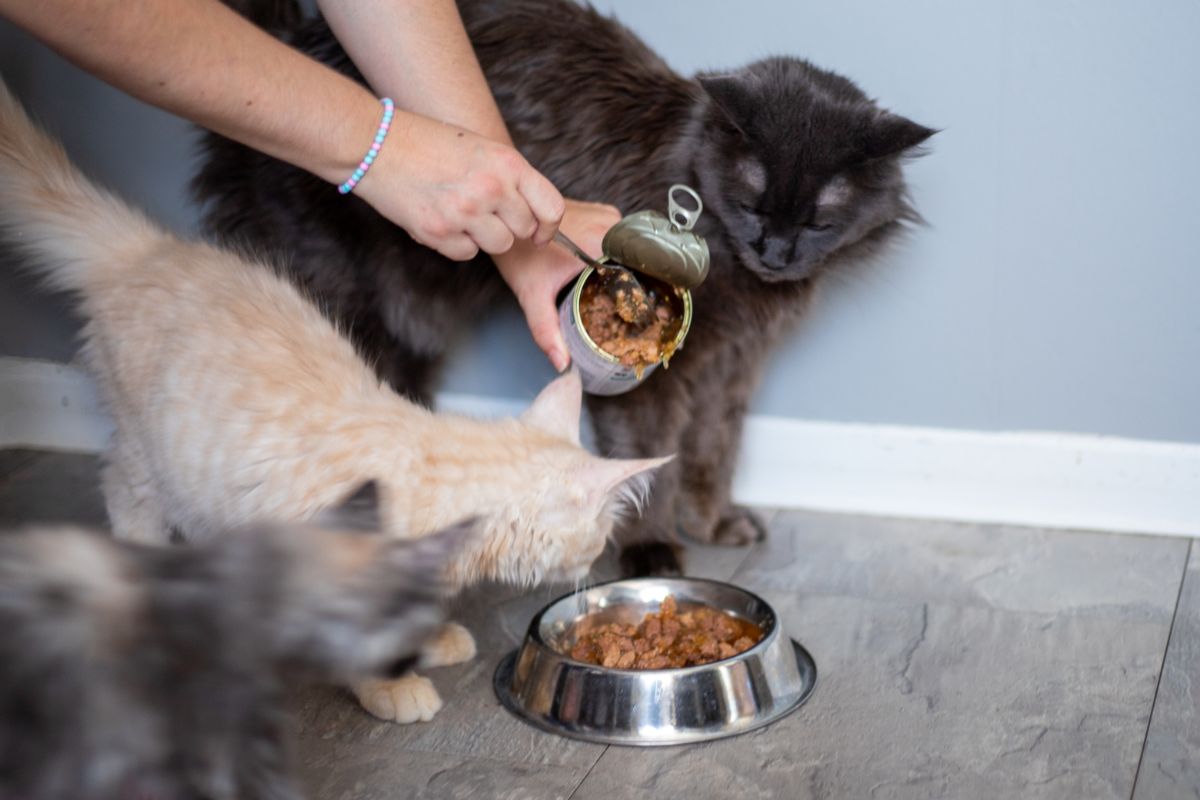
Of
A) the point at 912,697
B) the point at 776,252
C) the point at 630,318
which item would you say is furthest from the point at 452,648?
the point at 776,252

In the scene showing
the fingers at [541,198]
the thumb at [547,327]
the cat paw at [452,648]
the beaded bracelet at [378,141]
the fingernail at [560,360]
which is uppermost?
the beaded bracelet at [378,141]

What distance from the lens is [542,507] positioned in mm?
1479

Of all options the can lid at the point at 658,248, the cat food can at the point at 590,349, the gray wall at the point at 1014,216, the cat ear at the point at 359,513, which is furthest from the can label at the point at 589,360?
the cat ear at the point at 359,513

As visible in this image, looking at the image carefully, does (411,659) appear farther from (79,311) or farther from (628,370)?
(79,311)

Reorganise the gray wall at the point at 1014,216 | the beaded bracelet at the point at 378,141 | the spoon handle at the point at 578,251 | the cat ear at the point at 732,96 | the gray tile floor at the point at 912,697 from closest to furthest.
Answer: the gray tile floor at the point at 912,697, the beaded bracelet at the point at 378,141, the spoon handle at the point at 578,251, the cat ear at the point at 732,96, the gray wall at the point at 1014,216

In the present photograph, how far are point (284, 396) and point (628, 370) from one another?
520 millimetres

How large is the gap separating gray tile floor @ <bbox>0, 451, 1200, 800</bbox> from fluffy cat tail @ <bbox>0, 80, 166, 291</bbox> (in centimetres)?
68

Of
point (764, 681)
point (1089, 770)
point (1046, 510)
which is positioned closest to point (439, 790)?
point (764, 681)

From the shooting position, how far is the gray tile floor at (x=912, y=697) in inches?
58.7

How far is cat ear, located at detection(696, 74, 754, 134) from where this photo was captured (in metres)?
1.83

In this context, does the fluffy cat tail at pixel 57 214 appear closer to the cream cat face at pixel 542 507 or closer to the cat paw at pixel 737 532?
A: the cream cat face at pixel 542 507

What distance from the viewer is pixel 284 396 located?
1539mm

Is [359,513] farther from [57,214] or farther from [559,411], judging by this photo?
[57,214]

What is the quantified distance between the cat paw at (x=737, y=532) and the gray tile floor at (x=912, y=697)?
0.10 feet
